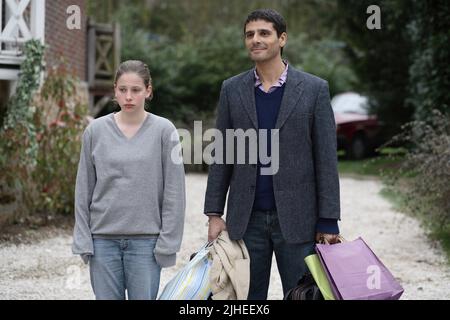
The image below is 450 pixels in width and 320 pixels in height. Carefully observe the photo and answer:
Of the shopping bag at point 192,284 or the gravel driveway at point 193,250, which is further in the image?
the gravel driveway at point 193,250

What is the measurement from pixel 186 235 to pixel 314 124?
540 cm

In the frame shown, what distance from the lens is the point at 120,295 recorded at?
323 centimetres

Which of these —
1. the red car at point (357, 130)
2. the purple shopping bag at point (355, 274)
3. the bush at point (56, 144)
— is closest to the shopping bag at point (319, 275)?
the purple shopping bag at point (355, 274)

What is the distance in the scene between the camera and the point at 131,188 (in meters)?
3.14

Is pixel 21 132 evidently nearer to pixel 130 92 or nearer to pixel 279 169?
pixel 130 92

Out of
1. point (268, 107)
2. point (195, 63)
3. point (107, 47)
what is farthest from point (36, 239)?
point (195, 63)

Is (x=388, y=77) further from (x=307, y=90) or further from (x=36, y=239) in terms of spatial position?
(x=307, y=90)

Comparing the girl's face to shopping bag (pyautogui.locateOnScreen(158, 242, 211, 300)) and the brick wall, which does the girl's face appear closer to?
shopping bag (pyautogui.locateOnScreen(158, 242, 211, 300))

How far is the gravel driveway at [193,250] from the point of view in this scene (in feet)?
18.9

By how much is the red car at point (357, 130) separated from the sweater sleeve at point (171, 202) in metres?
14.0

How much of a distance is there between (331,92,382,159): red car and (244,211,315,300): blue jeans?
13.7 meters

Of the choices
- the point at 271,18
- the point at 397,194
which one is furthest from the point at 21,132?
the point at 271,18

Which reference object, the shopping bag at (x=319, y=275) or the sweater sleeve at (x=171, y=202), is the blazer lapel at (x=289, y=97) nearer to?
the sweater sleeve at (x=171, y=202)

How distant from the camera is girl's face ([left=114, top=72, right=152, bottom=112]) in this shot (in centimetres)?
318
